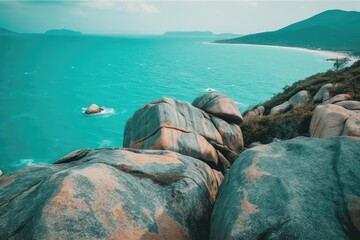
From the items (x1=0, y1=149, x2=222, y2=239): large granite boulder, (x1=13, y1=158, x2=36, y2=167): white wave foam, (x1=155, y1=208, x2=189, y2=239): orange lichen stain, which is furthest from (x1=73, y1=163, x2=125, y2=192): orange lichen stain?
(x1=13, y1=158, x2=36, y2=167): white wave foam

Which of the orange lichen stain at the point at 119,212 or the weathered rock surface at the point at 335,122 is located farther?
the weathered rock surface at the point at 335,122

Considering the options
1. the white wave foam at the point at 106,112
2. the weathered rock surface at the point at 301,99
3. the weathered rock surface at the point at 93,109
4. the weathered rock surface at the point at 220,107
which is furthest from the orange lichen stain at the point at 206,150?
the weathered rock surface at the point at 93,109

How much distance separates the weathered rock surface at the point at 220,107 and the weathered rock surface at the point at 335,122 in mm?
5239

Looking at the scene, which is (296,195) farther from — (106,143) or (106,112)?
(106,112)

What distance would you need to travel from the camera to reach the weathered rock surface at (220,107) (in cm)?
1794

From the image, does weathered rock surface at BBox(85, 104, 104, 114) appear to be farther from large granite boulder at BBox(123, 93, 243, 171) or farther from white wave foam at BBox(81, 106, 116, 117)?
large granite boulder at BBox(123, 93, 243, 171)

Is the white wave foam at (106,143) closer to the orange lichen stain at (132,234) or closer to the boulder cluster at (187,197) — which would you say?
the boulder cluster at (187,197)

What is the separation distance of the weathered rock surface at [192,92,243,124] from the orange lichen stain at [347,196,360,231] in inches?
496

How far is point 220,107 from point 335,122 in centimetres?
716

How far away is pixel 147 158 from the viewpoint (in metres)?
8.62

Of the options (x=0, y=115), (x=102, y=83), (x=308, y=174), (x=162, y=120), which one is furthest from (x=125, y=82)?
(x=308, y=174)

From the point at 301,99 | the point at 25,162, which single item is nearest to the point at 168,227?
the point at 301,99

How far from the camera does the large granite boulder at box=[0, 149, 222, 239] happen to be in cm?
525

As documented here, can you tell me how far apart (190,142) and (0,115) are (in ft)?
217
